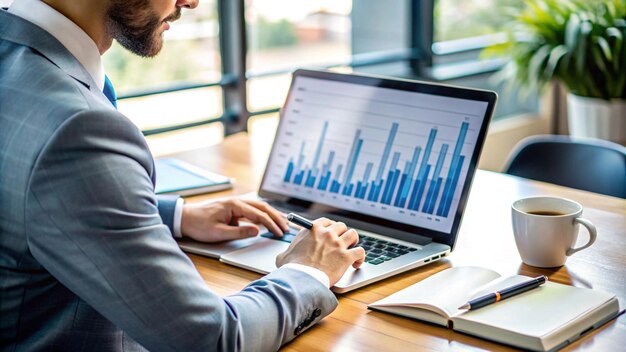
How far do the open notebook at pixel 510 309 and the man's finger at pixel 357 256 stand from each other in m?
0.10

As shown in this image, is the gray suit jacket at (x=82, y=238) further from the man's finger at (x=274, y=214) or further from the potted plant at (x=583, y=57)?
the potted plant at (x=583, y=57)

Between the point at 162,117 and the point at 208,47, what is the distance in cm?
40

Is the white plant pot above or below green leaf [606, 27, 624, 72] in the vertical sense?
below

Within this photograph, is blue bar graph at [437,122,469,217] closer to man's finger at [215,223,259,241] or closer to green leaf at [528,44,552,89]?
man's finger at [215,223,259,241]

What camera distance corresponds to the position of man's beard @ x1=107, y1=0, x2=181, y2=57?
1.26m

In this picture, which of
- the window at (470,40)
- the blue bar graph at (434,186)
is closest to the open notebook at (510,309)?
the blue bar graph at (434,186)

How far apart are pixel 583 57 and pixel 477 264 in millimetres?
2929

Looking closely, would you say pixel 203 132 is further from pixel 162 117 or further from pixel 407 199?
pixel 407 199

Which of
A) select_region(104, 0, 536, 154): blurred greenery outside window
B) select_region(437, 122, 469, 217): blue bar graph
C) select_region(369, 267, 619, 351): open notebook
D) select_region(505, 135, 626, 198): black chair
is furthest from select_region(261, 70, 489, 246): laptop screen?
select_region(104, 0, 536, 154): blurred greenery outside window

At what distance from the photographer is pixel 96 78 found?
132 centimetres

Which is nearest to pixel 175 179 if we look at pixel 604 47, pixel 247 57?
pixel 247 57

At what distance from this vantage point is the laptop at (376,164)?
152 cm

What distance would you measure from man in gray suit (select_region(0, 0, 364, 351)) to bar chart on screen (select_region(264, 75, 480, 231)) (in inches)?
15.2

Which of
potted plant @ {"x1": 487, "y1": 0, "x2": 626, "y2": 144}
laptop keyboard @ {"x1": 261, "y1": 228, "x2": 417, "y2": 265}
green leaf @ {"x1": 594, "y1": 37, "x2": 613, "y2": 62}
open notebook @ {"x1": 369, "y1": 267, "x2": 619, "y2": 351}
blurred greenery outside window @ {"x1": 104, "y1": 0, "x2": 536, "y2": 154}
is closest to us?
open notebook @ {"x1": 369, "y1": 267, "x2": 619, "y2": 351}
